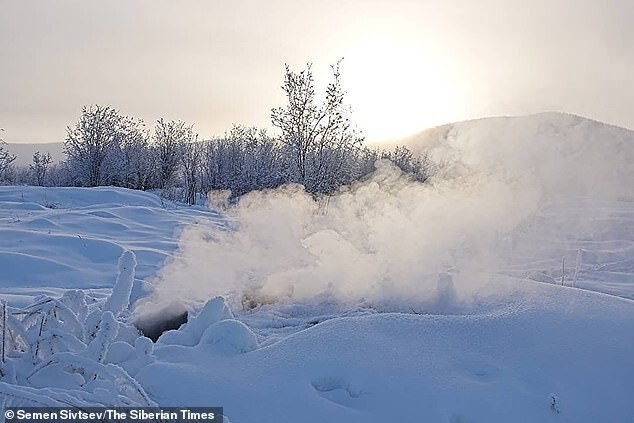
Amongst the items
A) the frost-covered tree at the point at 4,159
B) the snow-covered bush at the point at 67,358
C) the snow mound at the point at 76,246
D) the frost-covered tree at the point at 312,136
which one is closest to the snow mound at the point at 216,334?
the snow-covered bush at the point at 67,358

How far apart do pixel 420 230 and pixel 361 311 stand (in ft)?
8.33

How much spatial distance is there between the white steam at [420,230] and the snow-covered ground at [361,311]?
0.11 ft

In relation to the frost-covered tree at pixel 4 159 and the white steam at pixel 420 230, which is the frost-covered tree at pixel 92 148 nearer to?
the frost-covered tree at pixel 4 159

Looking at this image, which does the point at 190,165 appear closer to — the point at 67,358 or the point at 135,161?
the point at 135,161

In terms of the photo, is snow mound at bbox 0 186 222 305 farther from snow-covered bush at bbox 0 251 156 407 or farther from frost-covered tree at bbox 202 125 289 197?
frost-covered tree at bbox 202 125 289 197

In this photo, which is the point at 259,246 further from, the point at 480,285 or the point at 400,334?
the point at 400,334

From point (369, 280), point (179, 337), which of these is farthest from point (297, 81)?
point (179, 337)

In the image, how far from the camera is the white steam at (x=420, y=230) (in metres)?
5.11

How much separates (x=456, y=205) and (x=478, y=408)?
18.2 feet

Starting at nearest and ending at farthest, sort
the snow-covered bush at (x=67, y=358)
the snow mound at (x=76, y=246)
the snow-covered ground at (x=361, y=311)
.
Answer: the snow-covered bush at (x=67, y=358), the snow-covered ground at (x=361, y=311), the snow mound at (x=76, y=246)

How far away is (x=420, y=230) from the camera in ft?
22.4

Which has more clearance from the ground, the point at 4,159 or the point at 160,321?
the point at 4,159

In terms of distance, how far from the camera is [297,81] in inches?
684

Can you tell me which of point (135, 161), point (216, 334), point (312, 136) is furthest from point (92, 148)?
A: point (216, 334)
